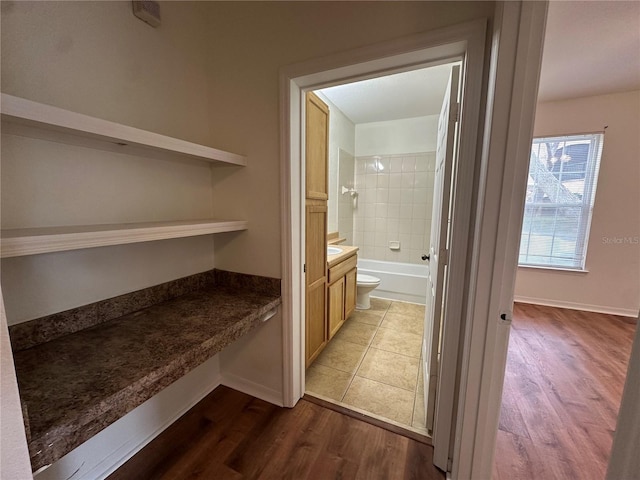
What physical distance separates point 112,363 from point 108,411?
21 cm

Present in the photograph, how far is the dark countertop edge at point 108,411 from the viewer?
0.63 meters

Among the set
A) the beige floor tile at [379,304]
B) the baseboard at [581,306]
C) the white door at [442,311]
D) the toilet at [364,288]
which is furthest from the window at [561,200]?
the white door at [442,311]

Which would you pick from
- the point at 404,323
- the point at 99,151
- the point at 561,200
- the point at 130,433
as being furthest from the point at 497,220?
the point at 561,200

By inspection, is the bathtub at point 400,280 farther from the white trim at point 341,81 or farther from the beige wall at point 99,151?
the beige wall at point 99,151

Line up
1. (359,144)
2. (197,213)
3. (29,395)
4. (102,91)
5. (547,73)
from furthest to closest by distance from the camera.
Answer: (359,144)
(547,73)
(197,213)
(102,91)
(29,395)

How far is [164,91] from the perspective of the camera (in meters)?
1.37

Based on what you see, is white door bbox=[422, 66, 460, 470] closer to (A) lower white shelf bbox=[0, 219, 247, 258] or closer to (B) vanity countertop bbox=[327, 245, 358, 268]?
(B) vanity countertop bbox=[327, 245, 358, 268]

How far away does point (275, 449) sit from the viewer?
1378mm

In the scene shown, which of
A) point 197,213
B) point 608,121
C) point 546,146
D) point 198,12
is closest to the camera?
point 198,12

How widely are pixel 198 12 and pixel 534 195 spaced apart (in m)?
3.95

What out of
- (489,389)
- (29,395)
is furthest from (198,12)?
(489,389)

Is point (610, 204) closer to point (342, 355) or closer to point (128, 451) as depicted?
point (342, 355)

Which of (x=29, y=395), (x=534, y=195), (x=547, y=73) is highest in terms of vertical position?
(x=547, y=73)

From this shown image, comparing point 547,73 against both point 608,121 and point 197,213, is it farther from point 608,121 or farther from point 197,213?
point 197,213
